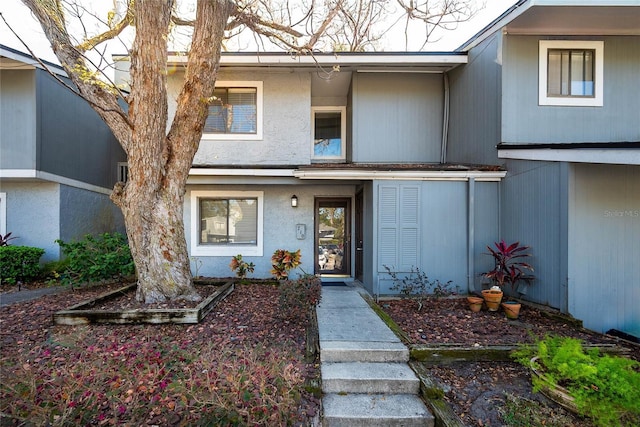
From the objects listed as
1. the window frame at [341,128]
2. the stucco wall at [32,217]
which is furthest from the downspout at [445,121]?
the stucco wall at [32,217]

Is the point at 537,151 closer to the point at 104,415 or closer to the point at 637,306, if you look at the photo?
the point at 637,306

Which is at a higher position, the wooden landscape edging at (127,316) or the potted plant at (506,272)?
the potted plant at (506,272)

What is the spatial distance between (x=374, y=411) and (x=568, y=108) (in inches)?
300

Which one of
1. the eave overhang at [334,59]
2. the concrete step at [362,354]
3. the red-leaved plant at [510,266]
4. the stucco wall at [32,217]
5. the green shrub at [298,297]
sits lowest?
the concrete step at [362,354]

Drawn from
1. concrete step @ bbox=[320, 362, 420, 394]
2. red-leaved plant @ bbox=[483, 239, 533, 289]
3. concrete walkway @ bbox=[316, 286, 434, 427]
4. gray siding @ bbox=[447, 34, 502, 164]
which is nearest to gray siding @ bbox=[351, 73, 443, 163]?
gray siding @ bbox=[447, 34, 502, 164]

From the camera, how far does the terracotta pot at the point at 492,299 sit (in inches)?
229

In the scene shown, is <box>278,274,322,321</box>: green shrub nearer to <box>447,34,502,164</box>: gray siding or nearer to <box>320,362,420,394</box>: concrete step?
<box>320,362,420,394</box>: concrete step

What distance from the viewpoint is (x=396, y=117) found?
28.6 feet

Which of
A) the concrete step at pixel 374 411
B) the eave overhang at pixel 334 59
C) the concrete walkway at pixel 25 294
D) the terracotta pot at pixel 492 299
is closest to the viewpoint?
the concrete step at pixel 374 411

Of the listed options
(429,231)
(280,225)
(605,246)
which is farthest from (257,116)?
(605,246)

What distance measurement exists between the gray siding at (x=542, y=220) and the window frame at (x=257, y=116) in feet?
20.3

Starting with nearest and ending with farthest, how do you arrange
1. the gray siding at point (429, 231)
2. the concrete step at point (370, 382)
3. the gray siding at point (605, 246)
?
the concrete step at point (370, 382), the gray siding at point (605, 246), the gray siding at point (429, 231)

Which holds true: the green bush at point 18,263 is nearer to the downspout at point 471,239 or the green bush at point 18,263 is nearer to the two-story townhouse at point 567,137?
the downspout at point 471,239

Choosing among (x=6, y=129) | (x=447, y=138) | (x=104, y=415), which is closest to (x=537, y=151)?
(x=447, y=138)
